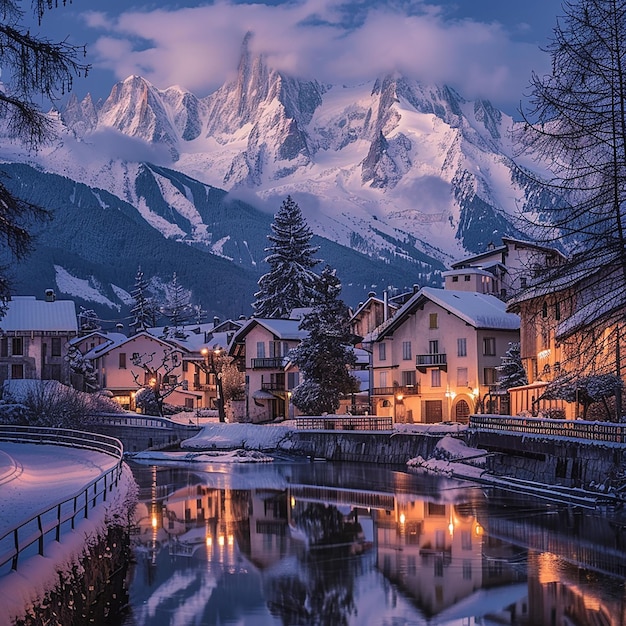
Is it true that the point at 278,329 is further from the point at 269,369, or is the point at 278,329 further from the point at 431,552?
the point at 431,552

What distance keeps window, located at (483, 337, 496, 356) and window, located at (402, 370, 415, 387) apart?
6.55 meters

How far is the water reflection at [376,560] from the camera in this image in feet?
76.6

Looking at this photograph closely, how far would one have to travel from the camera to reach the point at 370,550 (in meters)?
31.9

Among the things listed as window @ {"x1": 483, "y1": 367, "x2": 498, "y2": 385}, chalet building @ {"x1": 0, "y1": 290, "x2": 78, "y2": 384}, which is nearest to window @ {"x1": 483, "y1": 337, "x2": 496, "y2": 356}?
window @ {"x1": 483, "y1": 367, "x2": 498, "y2": 385}

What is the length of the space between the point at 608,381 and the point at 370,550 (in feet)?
60.5

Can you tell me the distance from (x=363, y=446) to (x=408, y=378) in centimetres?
1458

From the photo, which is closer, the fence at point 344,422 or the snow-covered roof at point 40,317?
the fence at point 344,422

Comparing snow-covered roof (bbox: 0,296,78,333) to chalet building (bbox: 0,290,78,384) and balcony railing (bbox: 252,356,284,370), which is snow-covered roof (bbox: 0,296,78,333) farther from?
balcony railing (bbox: 252,356,284,370)

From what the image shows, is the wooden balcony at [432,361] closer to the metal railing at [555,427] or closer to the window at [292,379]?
the window at [292,379]

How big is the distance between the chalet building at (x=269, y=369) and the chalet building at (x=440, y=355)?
9858 millimetres

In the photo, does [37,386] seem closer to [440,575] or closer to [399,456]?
[399,456]

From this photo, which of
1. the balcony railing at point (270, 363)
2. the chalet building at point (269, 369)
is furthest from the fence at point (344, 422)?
the balcony railing at point (270, 363)

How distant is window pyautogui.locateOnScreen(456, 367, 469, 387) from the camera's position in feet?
250

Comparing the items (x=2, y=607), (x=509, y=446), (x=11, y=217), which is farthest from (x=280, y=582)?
(x=509, y=446)
